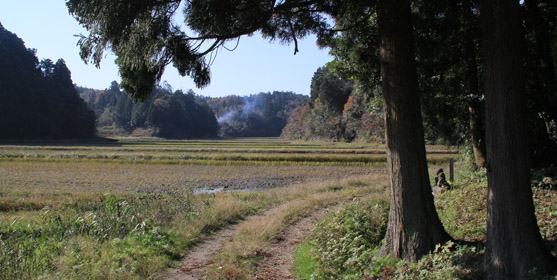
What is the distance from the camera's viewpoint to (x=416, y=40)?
8.45m

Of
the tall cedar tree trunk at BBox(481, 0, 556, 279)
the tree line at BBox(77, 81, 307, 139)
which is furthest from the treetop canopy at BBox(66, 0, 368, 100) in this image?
the tree line at BBox(77, 81, 307, 139)

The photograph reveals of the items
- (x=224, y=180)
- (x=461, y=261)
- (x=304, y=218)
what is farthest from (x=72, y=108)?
(x=461, y=261)

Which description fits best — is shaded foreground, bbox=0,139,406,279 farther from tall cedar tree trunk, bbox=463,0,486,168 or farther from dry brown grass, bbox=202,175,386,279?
tall cedar tree trunk, bbox=463,0,486,168

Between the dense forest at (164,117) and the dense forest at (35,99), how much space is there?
18.8 m

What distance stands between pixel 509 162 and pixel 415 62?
6.55 feet

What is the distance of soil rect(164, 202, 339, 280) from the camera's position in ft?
19.7

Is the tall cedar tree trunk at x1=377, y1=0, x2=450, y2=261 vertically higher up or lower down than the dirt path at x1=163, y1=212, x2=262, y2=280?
higher up

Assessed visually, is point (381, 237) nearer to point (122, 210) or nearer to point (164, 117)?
point (122, 210)

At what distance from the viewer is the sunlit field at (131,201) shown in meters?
6.08

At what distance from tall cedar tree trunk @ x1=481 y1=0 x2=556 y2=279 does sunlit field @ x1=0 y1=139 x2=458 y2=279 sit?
504 centimetres

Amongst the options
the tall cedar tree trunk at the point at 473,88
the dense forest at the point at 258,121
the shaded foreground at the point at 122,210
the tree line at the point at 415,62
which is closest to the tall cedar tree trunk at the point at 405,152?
the tree line at the point at 415,62

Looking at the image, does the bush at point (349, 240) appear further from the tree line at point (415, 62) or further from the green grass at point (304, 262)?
the tree line at point (415, 62)

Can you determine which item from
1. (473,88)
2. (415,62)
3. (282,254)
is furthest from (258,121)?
(415,62)

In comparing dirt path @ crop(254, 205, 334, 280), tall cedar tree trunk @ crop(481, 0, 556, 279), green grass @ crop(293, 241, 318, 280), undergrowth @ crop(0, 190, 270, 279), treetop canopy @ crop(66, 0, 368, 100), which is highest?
treetop canopy @ crop(66, 0, 368, 100)
